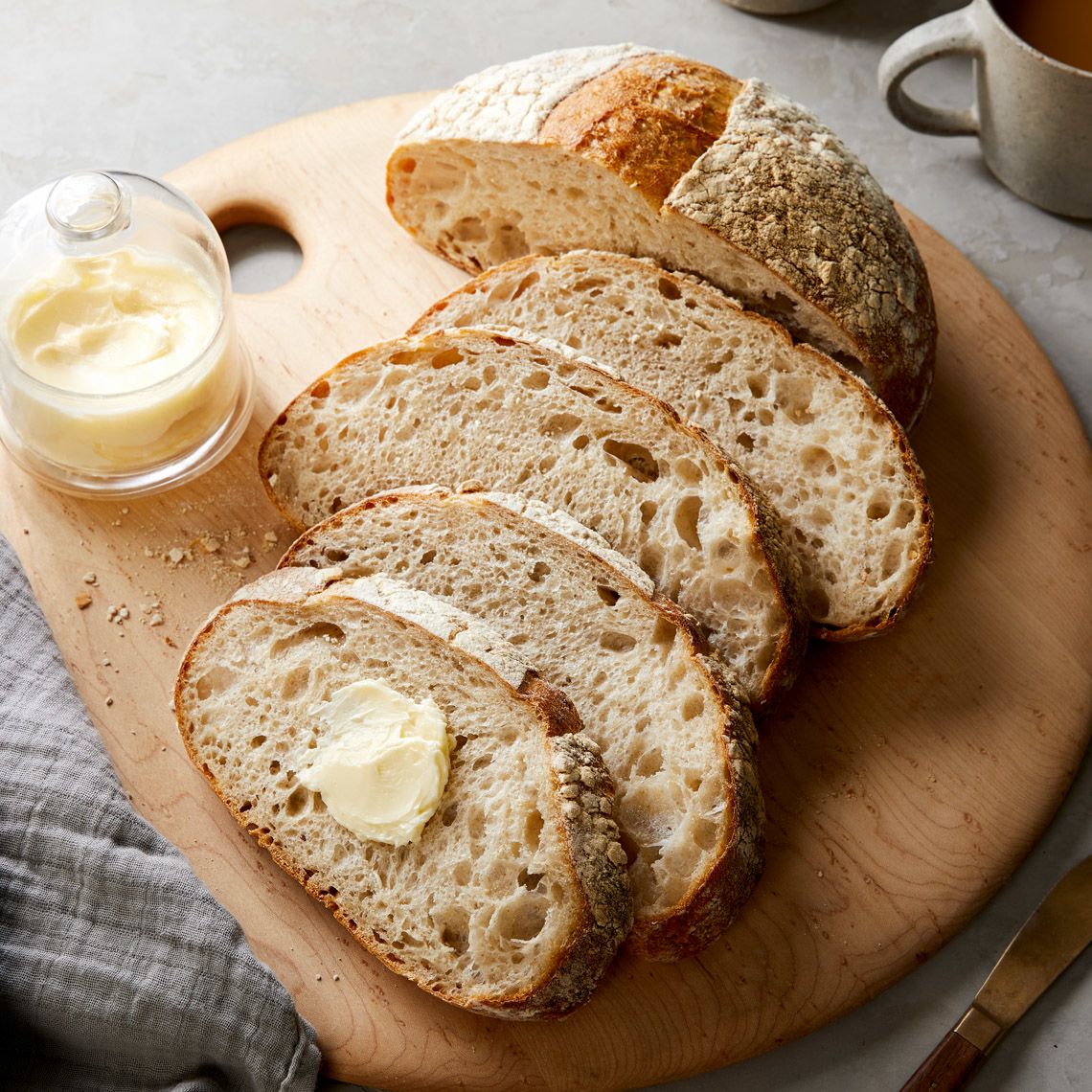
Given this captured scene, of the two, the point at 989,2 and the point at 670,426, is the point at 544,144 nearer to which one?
the point at 670,426

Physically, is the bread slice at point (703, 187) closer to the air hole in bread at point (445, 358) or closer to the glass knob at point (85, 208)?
the air hole in bread at point (445, 358)

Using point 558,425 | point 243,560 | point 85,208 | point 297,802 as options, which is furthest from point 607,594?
point 85,208

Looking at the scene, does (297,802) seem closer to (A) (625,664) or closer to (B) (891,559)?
(A) (625,664)

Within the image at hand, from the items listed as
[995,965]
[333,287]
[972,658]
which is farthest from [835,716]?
[333,287]

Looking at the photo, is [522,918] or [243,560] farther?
[243,560]

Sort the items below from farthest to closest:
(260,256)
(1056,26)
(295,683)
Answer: (260,256) → (1056,26) → (295,683)

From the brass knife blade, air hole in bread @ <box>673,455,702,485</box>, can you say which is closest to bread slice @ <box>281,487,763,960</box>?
air hole in bread @ <box>673,455,702,485</box>
